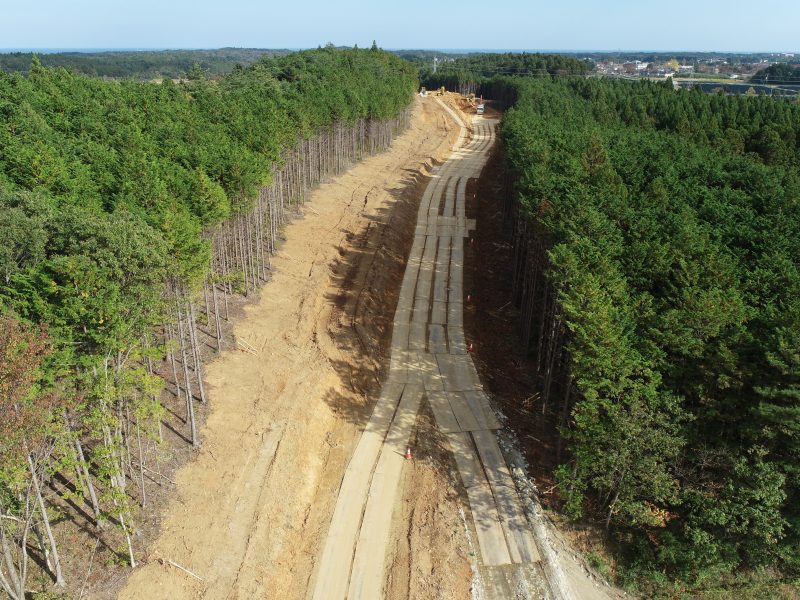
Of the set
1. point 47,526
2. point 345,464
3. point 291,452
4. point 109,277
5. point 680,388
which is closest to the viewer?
point 47,526

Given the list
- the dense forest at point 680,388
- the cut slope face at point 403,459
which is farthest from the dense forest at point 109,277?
the dense forest at point 680,388

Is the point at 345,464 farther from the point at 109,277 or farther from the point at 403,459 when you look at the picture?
the point at 109,277

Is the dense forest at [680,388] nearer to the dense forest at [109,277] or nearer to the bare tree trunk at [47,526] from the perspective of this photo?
the dense forest at [109,277]

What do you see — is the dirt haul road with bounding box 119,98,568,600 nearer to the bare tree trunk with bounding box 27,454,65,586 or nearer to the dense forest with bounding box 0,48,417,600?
the dense forest with bounding box 0,48,417,600

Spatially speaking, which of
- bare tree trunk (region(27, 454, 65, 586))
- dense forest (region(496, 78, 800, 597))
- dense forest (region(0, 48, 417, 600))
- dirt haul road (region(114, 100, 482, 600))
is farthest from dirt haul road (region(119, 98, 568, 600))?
dense forest (region(496, 78, 800, 597))

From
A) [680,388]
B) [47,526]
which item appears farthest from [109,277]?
[680,388]
